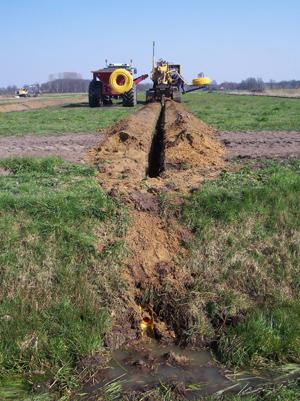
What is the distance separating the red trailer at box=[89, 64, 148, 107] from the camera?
29.1m

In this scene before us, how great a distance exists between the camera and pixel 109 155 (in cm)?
1209

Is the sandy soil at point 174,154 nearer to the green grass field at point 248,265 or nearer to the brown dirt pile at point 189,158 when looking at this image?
the brown dirt pile at point 189,158

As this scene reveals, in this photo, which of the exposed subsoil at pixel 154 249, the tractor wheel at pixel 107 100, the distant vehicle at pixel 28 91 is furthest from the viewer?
the distant vehicle at pixel 28 91

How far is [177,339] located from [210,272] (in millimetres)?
1117

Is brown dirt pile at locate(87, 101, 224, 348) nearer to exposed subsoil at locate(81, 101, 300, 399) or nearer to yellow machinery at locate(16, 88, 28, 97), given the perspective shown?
exposed subsoil at locate(81, 101, 300, 399)

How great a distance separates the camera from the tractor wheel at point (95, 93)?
3023 centimetres

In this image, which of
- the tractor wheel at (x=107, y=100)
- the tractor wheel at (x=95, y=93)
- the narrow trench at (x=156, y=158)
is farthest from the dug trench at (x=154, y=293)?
the tractor wheel at (x=107, y=100)

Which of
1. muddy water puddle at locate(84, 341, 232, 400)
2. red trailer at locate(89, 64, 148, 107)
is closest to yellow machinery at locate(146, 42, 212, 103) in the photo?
red trailer at locate(89, 64, 148, 107)

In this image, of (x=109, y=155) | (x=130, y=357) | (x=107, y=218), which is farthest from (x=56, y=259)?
(x=109, y=155)

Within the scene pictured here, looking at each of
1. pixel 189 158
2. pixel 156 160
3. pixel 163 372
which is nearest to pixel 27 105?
pixel 156 160

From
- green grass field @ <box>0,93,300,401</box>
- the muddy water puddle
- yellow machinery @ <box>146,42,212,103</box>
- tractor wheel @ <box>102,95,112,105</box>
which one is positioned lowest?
the muddy water puddle

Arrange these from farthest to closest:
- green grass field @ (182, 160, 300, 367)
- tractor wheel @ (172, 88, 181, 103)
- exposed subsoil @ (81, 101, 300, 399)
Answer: tractor wheel @ (172, 88, 181, 103) < exposed subsoil @ (81, 101, 300, 399) < green grass field @ (182, 160, 300, 367)

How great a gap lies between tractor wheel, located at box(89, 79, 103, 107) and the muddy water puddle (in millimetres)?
25826

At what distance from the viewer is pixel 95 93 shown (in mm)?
30203
